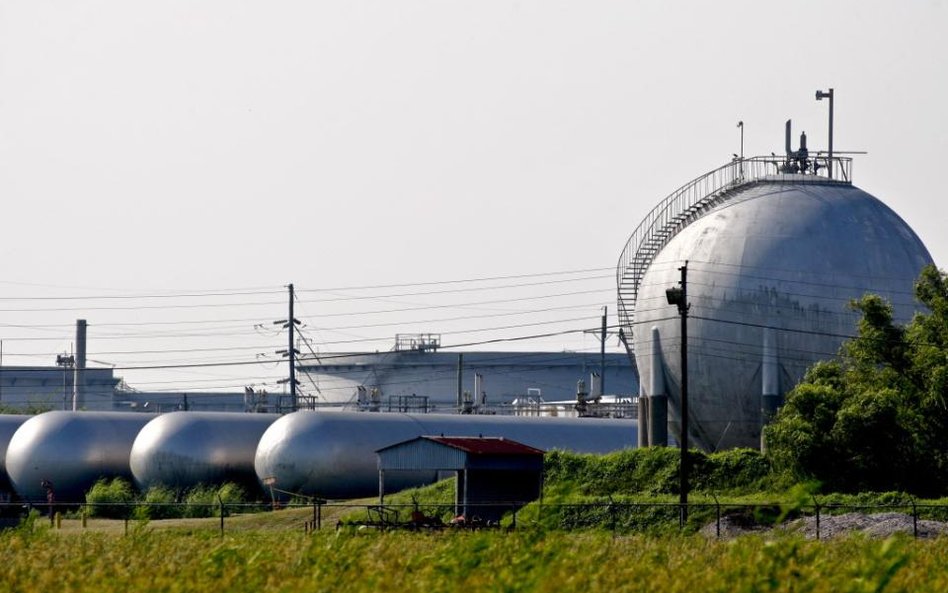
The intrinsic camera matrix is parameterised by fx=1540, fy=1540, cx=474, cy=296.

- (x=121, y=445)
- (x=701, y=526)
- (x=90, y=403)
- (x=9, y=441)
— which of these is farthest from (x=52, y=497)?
(x=90, y=403)

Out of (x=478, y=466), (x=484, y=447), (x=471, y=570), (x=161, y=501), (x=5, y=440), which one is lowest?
(x=161, y=501)

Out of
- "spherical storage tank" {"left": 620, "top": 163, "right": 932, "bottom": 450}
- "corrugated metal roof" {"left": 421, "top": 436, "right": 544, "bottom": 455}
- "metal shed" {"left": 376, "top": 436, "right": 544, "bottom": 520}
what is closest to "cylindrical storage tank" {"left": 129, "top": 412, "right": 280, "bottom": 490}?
"metal shed" {"left": 376, "top": 436, "right": 544, "bottom": 520}

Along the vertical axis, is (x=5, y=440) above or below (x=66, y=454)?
above

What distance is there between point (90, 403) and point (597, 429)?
53.4 meters

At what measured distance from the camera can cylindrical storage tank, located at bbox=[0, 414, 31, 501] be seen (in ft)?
186

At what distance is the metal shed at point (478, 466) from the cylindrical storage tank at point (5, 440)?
19.5 metres

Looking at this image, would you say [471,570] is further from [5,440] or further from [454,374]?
[454,374]

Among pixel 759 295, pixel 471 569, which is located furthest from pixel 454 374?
pixel 471 569

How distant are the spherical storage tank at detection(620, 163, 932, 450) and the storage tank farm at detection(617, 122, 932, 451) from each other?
0.03 m

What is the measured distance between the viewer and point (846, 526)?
34.1m

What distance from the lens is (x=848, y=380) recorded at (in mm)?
43844

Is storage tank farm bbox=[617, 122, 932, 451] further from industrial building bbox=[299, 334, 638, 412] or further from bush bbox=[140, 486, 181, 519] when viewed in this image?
industrial building bbox=[299, 334, 638, 412]

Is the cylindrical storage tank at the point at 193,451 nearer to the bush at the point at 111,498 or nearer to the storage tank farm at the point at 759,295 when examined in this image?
the bush at the point at 111,498

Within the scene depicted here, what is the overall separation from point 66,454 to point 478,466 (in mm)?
17804
